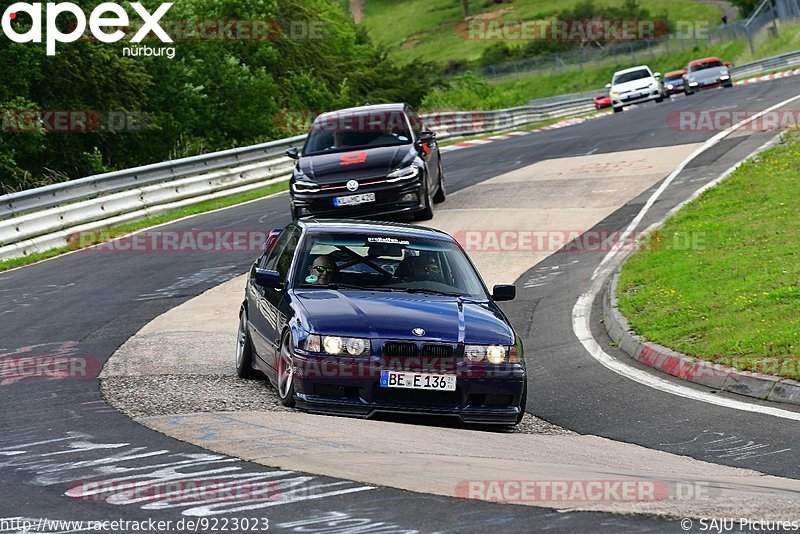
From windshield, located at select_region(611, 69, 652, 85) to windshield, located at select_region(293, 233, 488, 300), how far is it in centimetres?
4239

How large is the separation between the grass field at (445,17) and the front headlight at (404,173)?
3989 inches

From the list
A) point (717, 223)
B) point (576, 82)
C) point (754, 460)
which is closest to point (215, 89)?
point (717, 223)

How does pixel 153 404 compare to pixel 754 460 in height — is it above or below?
above

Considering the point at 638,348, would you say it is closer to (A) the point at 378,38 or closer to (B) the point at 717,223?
(B) the point at 717,223

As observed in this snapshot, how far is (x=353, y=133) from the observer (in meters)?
20.5

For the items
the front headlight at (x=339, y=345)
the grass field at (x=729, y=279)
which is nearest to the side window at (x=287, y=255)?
the front headlight at (x=339, y=345)

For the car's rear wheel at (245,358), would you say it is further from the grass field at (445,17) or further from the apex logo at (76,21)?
the grass field at (445,17)

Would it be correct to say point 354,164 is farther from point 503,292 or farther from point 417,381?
point 417,381

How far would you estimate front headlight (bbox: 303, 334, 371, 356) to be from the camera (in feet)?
29.1

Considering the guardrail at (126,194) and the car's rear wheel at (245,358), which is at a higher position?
the guardrail at (126,194)

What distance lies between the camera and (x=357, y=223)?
10945mm

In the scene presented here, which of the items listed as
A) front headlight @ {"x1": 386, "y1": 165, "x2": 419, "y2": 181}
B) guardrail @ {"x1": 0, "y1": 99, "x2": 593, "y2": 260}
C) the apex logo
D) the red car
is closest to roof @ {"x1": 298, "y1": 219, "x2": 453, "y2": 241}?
front headlight @ {"x1": 386, "y1": 165, "x2": 419, "y2": 181}

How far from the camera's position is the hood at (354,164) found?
19641mm

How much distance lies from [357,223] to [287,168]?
20.5 m
